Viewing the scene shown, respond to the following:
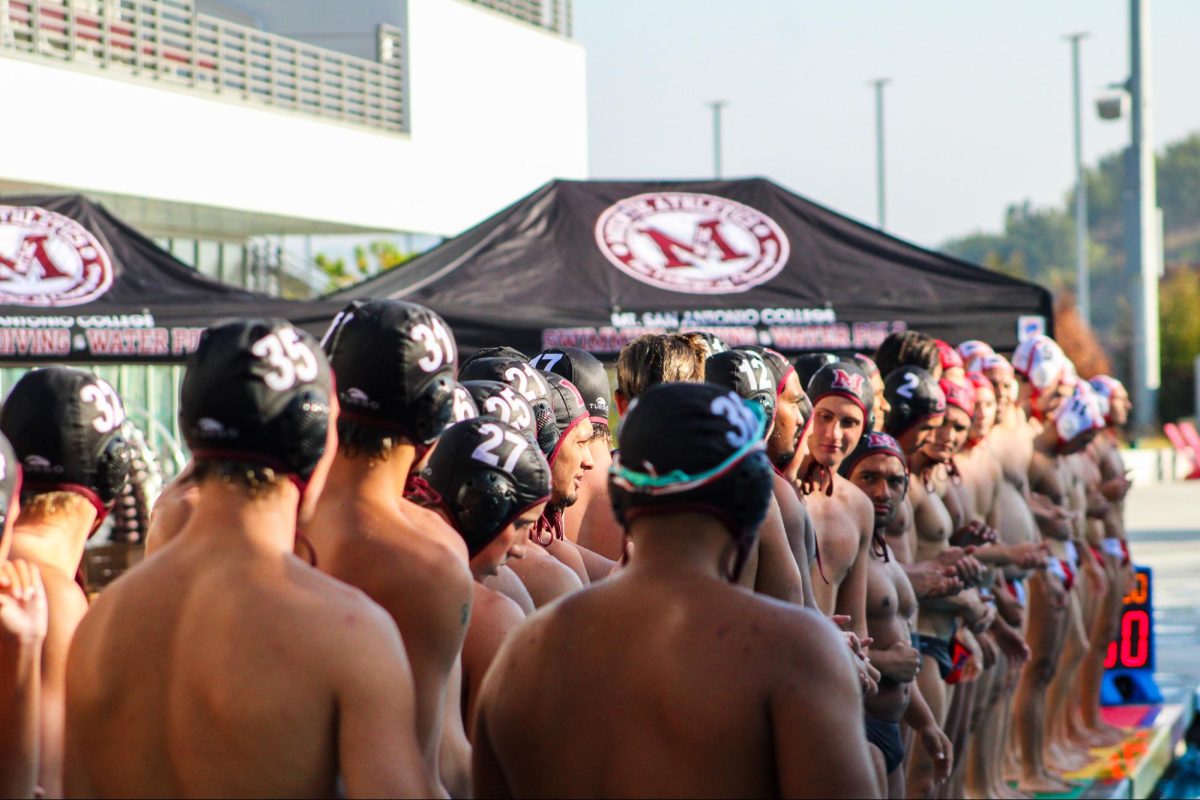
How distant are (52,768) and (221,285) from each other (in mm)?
7150

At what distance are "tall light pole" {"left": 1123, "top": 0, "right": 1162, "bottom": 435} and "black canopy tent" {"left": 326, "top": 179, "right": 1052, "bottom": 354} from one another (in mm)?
17594

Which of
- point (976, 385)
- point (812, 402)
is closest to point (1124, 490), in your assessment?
point (976, 385)

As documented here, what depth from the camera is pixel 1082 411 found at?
33.4ft

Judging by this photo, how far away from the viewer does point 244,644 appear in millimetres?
2750

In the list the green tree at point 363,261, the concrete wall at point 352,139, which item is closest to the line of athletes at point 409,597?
the concrete wall at point 352,139

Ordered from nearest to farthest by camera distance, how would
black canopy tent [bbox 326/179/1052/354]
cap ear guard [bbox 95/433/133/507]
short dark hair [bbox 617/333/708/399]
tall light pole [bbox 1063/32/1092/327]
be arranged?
1. cap ear guard [bbox 95/433/133/507]
2. short dark hair [bbox 617/333/708/399]
3. black canopy tent [bbox 326/179/1052/354]
4. tall light pole [bbox 1063/32/1092/327]

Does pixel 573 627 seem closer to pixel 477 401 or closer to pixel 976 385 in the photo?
pixel 477 401

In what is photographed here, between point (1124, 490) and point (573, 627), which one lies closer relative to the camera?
point (573, 627)

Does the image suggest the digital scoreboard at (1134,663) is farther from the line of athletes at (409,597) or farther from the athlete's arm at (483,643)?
the athlete's arm at (483,643)

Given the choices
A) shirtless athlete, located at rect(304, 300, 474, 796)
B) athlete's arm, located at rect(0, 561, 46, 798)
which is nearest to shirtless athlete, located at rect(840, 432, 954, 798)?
shirtless athlete, located at rect(304, 300, 474, 796)

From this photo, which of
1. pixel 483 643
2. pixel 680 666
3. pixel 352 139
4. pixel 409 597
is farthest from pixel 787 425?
pixel 352 139

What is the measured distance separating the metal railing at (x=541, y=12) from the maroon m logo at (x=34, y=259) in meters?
17.1

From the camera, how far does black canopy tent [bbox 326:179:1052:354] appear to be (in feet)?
34.7

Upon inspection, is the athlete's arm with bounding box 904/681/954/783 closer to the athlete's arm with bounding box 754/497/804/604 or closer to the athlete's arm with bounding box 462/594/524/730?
the athlete's arm with bounding box 754/497/804/604
